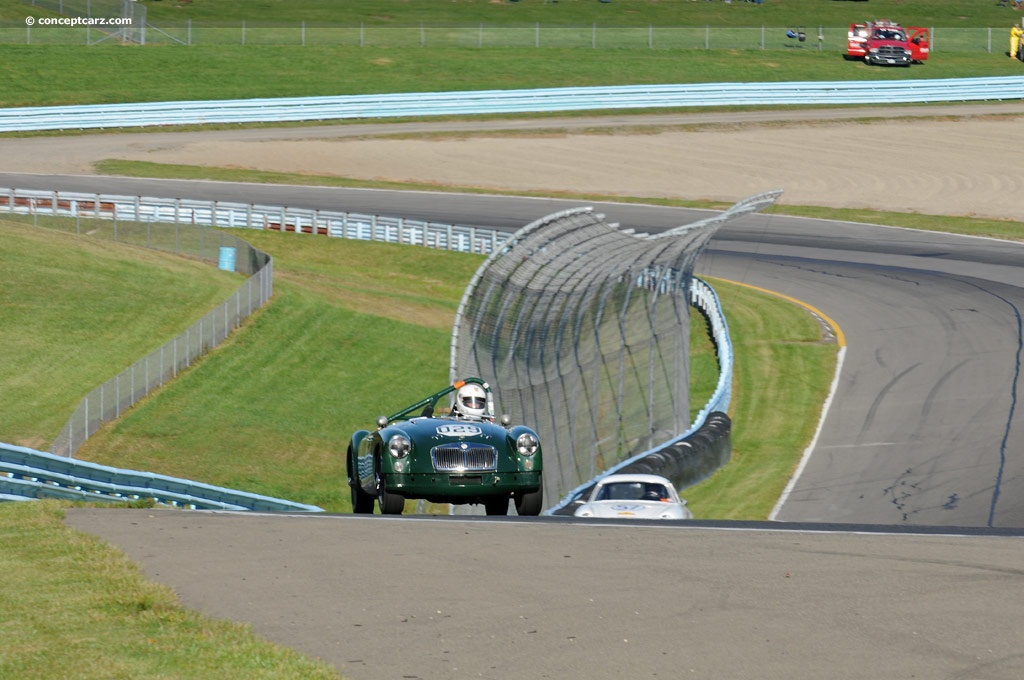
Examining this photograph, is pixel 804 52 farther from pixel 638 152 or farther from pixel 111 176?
pixel 111 176

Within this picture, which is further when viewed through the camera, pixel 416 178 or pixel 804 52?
pixel 804 52

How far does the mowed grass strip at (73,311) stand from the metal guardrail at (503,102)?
26.2 metres

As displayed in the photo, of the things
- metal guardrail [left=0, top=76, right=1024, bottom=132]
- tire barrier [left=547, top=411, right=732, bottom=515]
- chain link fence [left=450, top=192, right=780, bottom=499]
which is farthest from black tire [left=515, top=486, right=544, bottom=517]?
metal guardrail [left=0, top=76, right=1024, bottom=132]

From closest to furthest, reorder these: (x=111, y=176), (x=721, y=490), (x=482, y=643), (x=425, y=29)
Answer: (x=482, y=643), (x=721, y=490), (x=111, y=176), (x=425, y=29)

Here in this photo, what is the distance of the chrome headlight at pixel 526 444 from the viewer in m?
15.7

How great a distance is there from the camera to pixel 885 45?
79750 millimetres

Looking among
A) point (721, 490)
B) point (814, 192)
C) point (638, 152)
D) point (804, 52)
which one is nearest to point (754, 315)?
point (721, 490)

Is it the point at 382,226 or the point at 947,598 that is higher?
the point at 947,598

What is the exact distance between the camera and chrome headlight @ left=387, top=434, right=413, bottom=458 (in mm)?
15391

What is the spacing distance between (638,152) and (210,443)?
131 feet

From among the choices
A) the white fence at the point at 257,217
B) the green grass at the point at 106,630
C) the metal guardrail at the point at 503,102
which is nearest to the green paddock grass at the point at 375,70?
the metal guardrail at the point at 503,102

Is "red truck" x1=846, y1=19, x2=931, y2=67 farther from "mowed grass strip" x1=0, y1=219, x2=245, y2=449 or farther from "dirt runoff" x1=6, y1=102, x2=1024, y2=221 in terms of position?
"mowed grass strip" x1=0, y1=219, x2=245, y2=449

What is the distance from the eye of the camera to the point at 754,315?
126 ft

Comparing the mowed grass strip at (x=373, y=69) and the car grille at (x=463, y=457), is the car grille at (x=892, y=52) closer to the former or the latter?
the mowed grass strip at (x=373, y=69)
